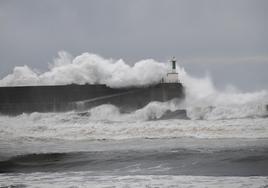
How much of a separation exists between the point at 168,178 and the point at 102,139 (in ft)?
30.3

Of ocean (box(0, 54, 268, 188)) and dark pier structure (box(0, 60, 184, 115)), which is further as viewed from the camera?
dark pier structure (box(0, 60, 184, 115))

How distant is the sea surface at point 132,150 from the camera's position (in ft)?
41.2

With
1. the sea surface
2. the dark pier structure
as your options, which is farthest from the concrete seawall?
the sea surface

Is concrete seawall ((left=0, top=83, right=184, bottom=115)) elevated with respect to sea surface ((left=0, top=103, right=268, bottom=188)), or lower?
elevated

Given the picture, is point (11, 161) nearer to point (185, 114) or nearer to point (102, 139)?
point (102, 139)

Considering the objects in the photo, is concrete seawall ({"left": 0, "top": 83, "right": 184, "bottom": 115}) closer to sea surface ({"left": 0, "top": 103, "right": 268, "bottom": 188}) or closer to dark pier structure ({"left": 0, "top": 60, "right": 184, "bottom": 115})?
dark pier structure ({"left": 0, "top": 60, "right": 184, "bottom": 115})

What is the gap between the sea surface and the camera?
1255 cm

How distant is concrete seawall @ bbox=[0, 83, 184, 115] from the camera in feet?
88.0

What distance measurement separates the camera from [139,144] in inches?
746

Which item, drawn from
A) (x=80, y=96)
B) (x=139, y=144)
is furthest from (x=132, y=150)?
(x=80, y=96)

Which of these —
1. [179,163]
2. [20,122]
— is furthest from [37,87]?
[179,163]

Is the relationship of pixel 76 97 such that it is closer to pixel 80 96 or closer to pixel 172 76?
pixel 80 96

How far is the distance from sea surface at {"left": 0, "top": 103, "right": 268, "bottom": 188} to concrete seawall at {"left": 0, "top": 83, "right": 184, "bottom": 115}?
55 centimetres

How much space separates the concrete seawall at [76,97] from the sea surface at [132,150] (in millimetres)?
555
